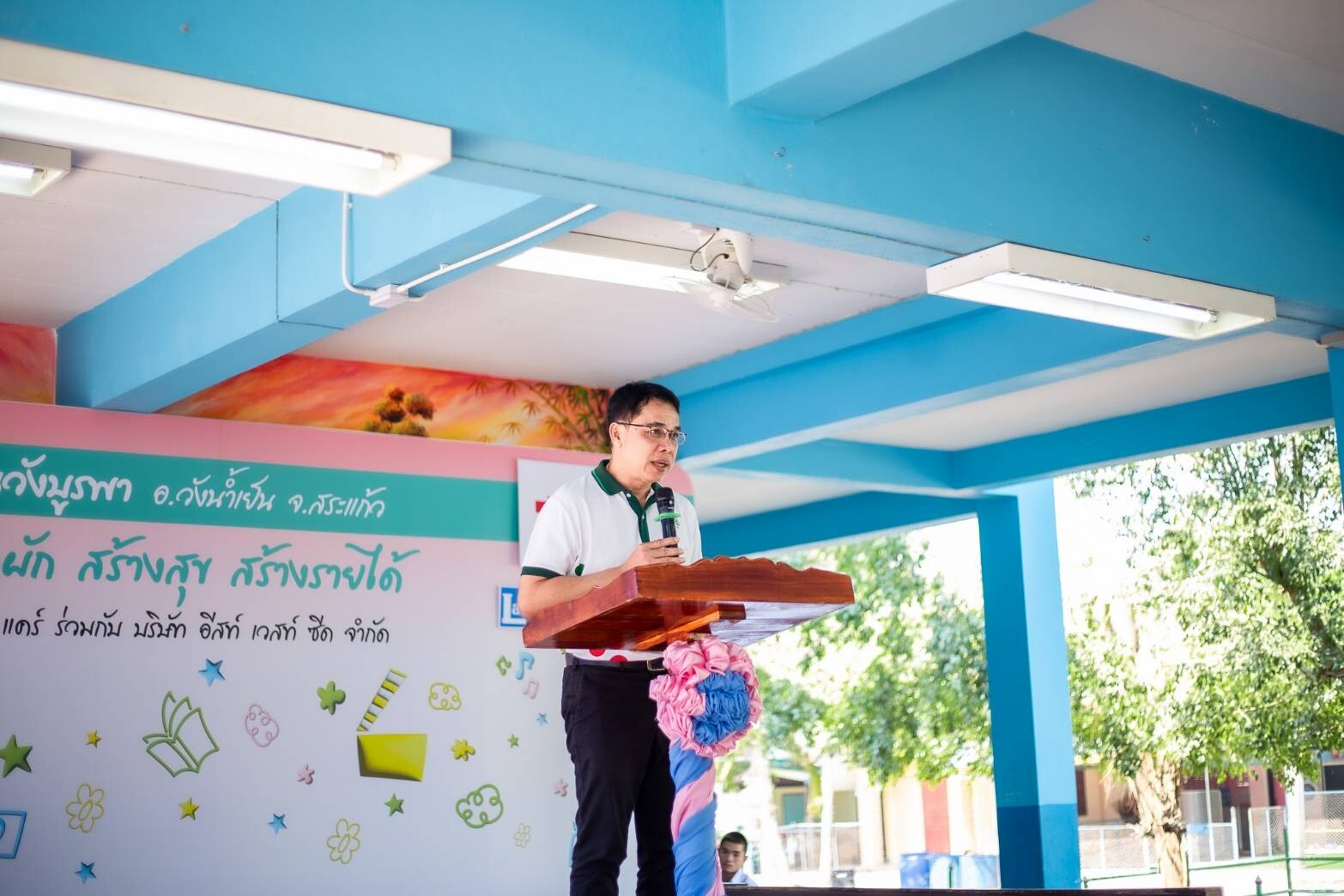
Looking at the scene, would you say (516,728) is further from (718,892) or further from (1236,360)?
(1236,360)

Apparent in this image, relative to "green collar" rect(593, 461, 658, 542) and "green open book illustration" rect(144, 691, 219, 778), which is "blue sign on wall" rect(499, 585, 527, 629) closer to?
"green open book illustration" rect(144, 691, 219, 778)

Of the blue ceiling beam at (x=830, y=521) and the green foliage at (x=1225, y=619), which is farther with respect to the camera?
the green foliage at (x=1225, y=619)

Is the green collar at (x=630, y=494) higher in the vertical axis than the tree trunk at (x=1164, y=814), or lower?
higher

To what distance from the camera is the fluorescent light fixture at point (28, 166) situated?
4.55 m

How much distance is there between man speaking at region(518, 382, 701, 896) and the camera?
11.1ft

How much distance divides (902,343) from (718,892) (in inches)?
147

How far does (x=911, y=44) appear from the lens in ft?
11.0

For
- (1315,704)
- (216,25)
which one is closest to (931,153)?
(216,25)

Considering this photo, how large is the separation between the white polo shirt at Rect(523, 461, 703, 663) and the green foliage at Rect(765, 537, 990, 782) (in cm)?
1094

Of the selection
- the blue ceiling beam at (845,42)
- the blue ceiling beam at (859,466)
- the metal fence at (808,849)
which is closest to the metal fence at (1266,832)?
the metal fence at (808,849)

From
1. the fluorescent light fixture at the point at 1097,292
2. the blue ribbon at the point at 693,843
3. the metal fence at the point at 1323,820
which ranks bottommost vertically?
the metal fence at the point at 1323,820

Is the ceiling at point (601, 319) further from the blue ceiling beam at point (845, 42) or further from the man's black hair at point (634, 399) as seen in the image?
the man's black hair at point (634, 399)

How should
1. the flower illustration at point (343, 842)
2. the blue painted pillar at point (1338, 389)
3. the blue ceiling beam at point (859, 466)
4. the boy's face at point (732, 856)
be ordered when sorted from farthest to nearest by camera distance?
1. the blue ceiling beam at point (859, 466)
2. the boy's face at point (732, 856)
3. the flower illustration at point (343, 842)
4. the blue painted pillar at point (1338, 389)

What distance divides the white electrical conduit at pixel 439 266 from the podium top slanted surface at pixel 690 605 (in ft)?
5.25
